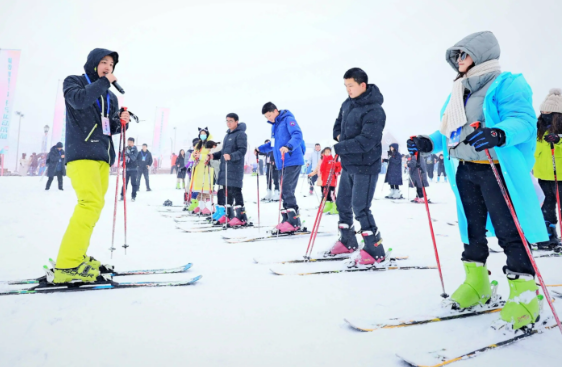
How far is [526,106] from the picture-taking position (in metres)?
1.95

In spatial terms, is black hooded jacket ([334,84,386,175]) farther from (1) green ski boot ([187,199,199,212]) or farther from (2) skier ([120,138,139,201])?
(2) skier ([120,138,139,201])

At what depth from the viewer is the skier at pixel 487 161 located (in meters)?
1.92

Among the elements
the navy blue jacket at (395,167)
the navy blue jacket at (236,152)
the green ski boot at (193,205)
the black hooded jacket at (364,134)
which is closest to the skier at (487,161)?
the black hooded jacket at (364,134)

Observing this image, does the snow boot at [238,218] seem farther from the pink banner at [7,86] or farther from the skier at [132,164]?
the pink banner at [7,86]

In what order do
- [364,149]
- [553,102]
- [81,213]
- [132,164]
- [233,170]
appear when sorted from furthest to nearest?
1. [132,164]
2. [233,170]
3. [553,102]
4. [364,149]
5. [81,213]

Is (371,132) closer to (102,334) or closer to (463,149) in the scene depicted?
(463,149)

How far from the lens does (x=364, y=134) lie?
10.9ft

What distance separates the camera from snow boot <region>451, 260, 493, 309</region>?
2.21 m

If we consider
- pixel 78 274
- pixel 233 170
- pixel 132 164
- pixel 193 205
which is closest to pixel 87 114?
pixel 78 274

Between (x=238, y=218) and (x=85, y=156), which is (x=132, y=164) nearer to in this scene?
(x=238, y=218)

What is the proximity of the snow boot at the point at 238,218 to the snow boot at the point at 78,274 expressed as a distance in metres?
3.40

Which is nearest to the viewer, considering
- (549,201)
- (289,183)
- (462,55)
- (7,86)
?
(462,55)

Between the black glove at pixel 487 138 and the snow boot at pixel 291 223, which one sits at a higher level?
the black glove at pixel 487 138

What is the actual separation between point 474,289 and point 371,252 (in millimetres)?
1194
